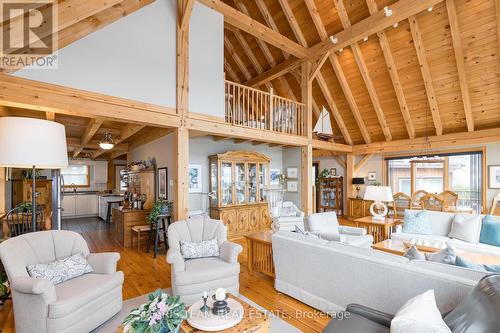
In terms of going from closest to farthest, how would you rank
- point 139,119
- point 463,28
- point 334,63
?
point 139,119
point 463,28
point 334,63

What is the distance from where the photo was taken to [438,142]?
662cm

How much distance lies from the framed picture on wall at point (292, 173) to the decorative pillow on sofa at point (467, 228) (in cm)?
372

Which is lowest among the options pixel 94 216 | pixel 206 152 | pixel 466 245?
pixel 94 216

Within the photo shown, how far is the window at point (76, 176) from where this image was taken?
932 centimetres

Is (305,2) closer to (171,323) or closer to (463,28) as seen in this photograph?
(463,28)

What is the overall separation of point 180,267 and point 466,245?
420 cm

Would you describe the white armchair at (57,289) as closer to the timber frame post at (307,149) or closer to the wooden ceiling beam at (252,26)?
the wooden ceiling beam at (252,26)

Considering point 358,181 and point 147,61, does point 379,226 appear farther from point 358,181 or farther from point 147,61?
point 147,61

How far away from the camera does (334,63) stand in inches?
240

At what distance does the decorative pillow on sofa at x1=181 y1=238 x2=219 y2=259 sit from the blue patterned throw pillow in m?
3.62

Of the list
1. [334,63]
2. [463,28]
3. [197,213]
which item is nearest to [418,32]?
[463,28]

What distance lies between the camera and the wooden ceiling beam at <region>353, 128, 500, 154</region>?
5852mm

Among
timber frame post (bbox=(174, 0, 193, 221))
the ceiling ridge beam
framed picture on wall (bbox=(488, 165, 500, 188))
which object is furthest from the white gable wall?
→ framed picture on wall (bbox=(488, 165, 500, 188))

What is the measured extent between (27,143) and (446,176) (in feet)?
29.2
